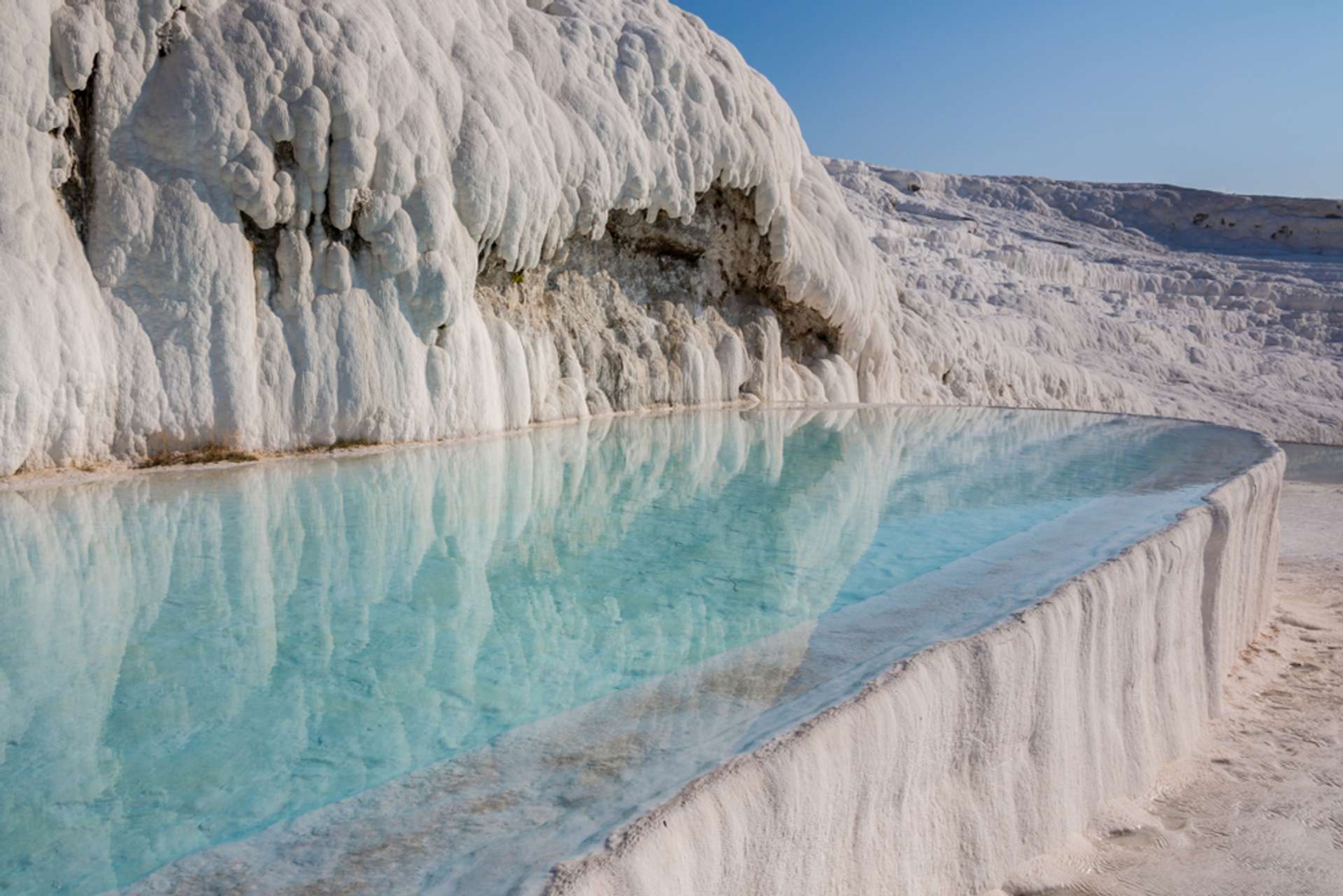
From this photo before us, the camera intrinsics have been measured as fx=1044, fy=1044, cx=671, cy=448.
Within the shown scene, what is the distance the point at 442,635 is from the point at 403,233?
4.46 meters

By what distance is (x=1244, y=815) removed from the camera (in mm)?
3994

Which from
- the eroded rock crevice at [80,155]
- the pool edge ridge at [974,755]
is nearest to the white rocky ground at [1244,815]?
the pool edge ridge at [974,755]

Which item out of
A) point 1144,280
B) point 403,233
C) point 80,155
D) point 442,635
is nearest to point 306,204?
point 403,233

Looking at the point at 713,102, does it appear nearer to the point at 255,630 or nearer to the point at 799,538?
the point at 799,538

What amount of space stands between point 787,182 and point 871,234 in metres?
13.4

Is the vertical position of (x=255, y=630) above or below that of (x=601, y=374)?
below

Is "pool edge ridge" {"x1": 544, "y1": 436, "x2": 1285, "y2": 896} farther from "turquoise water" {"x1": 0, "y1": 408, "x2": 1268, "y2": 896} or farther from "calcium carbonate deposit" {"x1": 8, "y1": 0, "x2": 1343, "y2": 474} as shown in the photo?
"calcium carbonate deposit" {"x1": 8, "y1": 0, "x2": 1343, "y2": 474}

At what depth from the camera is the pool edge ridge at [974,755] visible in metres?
2.17

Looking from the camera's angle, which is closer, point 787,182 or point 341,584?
point 341,584

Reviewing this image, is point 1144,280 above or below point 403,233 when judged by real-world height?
above

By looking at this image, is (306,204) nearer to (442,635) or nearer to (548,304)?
(548,304)

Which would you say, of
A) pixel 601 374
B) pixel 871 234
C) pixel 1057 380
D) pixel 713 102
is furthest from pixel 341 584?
pixel 871 234

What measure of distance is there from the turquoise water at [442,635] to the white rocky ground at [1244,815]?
2.99ft

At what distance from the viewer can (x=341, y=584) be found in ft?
12.6
